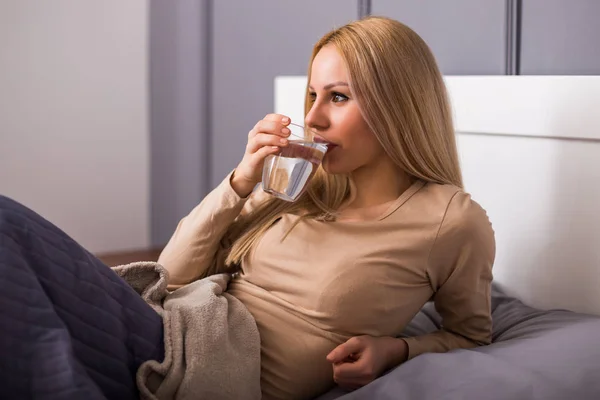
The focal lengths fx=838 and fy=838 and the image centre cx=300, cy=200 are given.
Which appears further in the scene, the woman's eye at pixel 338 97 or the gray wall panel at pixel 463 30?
the gray wall panel at pixel 463 30

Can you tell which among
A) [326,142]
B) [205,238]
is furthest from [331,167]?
[205,238]

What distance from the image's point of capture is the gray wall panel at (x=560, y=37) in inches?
63.6

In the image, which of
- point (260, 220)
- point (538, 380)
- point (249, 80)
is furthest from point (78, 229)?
point (538, 380)

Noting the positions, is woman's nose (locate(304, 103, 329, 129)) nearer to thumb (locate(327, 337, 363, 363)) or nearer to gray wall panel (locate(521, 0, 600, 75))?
thumb (locate(327, 337, 363, 363))

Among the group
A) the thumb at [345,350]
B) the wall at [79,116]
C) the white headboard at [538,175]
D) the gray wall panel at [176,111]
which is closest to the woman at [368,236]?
the thumb at [345,350]

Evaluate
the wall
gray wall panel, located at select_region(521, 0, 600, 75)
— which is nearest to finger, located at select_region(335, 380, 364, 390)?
gray wall panel, located at select_region(521, 0, 600, 75)

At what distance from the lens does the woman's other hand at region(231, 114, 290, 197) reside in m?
1.29

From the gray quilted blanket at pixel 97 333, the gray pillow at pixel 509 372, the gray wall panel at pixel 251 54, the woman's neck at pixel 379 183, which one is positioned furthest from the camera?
the gray wall panel at pixel 251 54

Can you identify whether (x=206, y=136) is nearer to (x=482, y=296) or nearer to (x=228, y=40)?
(x=228, y=40)

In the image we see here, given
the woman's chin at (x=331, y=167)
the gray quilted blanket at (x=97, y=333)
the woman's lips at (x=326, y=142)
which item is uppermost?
the woman's lips at (x=326, y=142)

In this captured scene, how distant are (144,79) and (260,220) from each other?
1.83m

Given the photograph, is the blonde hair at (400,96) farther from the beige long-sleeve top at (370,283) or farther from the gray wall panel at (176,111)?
the gray wall panel at (176,111)

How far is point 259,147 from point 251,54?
1.41 m

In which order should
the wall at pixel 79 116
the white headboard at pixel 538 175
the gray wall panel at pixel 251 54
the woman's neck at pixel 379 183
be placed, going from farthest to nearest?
the wall at pixel 79 116 → the gray wall panel at pixel 251 54 → the white headboard at pixel 538 175 → the woman's neck at pixel 379 183
